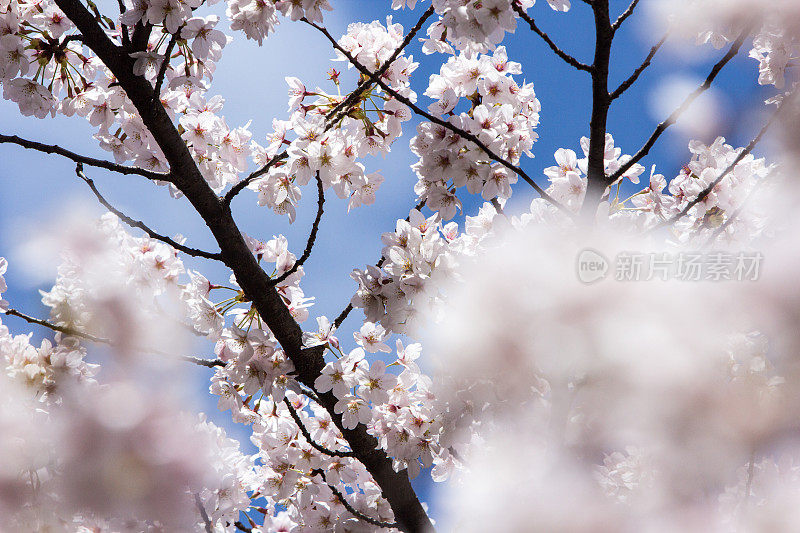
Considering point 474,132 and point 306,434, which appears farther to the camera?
point 306,434

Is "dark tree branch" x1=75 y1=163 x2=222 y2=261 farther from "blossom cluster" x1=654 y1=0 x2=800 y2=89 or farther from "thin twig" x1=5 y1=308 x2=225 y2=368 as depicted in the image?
"blossom cluster" x1=654 y1=0 x2=800 y2=89

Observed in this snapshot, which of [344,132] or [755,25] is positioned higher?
[344,132]

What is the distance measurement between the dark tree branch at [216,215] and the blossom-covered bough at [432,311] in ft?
0.04

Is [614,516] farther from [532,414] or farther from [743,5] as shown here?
[743,5]

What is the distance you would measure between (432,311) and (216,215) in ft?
3.68

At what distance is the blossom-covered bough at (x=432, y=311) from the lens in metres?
1.85

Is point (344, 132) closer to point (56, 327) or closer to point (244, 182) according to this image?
point (244, 182)

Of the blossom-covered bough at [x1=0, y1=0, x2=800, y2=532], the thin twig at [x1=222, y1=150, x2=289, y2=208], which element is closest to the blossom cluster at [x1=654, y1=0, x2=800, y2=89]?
the blossom-covered bough at [x1=0, y1=0, x2=800, y2=532]

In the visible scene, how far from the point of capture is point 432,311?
8.45 ft

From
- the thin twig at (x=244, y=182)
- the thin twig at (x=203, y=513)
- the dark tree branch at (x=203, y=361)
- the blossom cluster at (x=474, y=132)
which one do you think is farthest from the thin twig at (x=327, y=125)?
the thin twig at (x=203, y=513)

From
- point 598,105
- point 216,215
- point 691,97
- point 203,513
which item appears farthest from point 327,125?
point 203,513

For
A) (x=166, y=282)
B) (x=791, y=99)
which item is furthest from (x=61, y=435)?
(x=791, y=99)

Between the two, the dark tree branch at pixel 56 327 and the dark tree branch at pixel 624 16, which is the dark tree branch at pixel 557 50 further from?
the dark tree branch at pixel 56 327

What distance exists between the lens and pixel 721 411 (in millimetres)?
1783
